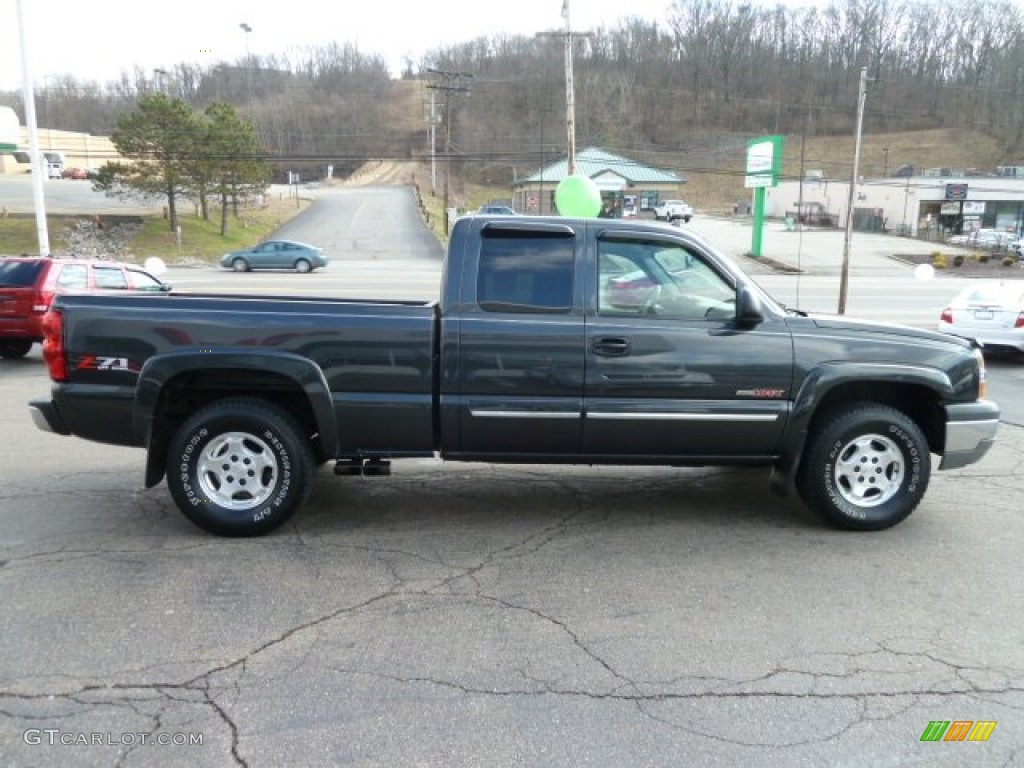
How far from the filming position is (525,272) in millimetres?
4844

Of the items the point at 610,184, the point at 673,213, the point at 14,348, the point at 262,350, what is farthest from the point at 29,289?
the point at 610,184

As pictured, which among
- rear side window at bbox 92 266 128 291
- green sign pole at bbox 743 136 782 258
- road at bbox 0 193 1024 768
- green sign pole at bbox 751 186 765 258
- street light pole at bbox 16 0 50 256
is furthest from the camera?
green sign pole at bbox 751 186 765 258

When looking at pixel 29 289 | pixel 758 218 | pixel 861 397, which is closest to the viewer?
pixel 861 397

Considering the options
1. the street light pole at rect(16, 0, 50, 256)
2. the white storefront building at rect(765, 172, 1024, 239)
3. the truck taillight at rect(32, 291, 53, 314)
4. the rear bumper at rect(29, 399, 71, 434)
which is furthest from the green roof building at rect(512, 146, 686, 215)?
the rear bumper at rect(29, 399, 71, 434)

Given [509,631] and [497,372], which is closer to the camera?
[509,631]

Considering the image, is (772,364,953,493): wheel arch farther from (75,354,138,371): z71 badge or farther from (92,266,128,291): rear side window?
(92,266,128,291): rear side window

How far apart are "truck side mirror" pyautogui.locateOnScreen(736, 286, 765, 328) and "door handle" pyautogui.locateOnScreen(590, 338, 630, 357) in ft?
2.26

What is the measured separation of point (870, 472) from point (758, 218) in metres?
44.4

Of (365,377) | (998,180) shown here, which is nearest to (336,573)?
(365,377)

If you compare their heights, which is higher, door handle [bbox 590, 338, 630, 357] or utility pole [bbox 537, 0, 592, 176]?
utility pole [bbox 537, 0, 592, 176]

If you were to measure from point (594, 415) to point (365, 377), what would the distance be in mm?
1350

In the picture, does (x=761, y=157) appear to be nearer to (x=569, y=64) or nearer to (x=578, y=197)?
(x=569, y=64)

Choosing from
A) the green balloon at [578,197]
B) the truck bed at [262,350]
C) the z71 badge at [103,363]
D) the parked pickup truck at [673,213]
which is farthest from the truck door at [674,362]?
the parked pickup truck at [673,213]

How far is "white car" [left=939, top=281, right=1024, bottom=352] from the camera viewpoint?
12758 mm
